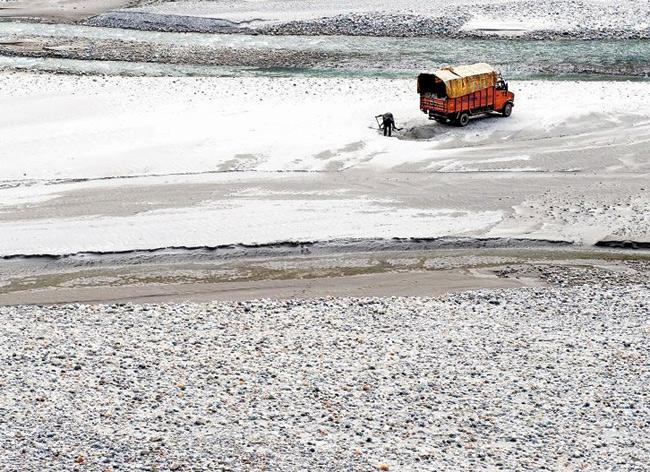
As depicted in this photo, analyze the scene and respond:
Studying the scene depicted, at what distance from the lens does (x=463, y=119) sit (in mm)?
33781

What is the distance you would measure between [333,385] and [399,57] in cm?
2825

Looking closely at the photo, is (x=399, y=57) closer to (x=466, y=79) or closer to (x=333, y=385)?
(x=466, y=79)

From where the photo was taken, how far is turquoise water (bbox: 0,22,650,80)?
139 ft

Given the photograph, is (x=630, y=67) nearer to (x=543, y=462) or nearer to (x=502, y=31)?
(x=502, y=31)

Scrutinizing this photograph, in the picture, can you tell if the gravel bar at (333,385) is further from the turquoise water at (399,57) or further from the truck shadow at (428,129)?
the turquoise water at (399,57)

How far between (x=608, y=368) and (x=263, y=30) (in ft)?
109

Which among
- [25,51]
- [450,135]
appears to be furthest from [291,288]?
[25,51]

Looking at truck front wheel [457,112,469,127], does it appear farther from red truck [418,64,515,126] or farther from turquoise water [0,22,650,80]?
turquoise water [0,22,650,80]

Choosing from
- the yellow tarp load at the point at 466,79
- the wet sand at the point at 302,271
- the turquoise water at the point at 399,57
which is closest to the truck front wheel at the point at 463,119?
the yellow tarp load at the point at 466,79

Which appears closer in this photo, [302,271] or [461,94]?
[302,271]

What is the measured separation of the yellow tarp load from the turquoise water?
25.5 ft

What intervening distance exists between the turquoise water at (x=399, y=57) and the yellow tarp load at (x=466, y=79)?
7762 mm

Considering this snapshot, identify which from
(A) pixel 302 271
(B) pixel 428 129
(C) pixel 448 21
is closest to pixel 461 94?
(B) pixel 428 129

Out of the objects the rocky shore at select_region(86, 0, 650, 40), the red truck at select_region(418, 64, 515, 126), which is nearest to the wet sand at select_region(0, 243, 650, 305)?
the red truck at select_region(418, 64, 515, 126)
